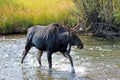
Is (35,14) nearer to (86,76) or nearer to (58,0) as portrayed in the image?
(58,0)

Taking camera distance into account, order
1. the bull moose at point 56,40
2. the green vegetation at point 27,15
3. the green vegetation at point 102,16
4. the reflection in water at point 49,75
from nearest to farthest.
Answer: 1. the reflection in water at point 49,75
2. the bull moose at point 56,40
3. the green vegetation at point 102,16
4. the green vegetation at point 27,15

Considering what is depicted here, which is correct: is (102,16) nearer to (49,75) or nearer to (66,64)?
(66,64)

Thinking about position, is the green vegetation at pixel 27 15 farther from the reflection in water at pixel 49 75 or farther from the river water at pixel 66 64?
the reflection in water at pixel 49 75

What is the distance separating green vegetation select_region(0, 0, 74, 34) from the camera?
18531 millimetres

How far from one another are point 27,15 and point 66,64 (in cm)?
710

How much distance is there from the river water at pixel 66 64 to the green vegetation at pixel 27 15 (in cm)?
192

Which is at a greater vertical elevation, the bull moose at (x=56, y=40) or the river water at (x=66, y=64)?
the bull moose at (x=56, y=40)

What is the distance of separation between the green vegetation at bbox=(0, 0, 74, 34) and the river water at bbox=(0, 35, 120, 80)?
1.92m

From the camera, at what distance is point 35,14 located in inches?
770

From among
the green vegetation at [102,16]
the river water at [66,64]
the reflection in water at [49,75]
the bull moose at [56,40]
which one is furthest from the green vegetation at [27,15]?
the reflection in water at [49,75]

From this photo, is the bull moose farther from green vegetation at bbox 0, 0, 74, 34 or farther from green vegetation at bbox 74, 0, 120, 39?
green vegetation at bbox 0, 0, 74, 34

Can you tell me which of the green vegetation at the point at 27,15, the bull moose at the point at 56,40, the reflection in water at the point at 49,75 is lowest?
the green vegetation at the point at 27,15

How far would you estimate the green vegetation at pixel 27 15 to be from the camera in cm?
1853

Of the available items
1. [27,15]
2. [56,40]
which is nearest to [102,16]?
[27,15]
